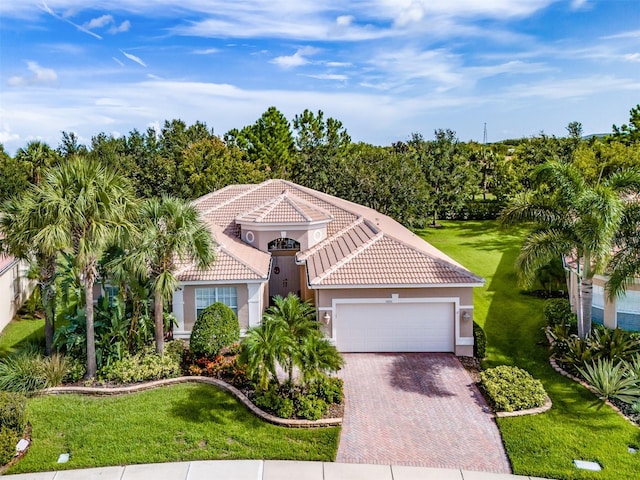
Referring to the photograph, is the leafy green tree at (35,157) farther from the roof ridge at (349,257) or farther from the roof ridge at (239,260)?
the roof ridge at (349,257)

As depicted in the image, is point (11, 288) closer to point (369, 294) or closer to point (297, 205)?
point (297, 205)

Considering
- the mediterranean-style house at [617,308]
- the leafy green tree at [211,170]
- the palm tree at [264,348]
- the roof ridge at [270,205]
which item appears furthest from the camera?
the leafy green tree at [211,170]

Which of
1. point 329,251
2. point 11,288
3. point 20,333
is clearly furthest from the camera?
point 11,288

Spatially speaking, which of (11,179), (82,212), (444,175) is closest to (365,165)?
(444,175)

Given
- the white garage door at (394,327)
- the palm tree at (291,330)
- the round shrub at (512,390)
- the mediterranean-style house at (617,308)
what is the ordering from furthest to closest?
the white garage door at (394,327) < the mediterranean-style house at (617,308) < the round shrub at (512,390) < the palm tree at (291,330)

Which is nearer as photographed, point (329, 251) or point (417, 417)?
point (417, 417)

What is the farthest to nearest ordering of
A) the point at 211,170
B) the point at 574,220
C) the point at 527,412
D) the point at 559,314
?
the point at 211,170
the point at 559,314
the point at 574,220
the point at 527,412

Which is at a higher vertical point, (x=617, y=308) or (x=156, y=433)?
(x=617, y=308)

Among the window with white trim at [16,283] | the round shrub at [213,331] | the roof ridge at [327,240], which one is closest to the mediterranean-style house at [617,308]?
the roof ridge at [327,240]

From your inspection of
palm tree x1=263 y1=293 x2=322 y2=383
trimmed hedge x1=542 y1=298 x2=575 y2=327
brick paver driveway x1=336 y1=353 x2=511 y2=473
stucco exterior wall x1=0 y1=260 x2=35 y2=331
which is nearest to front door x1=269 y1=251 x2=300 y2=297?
brick paver driveway x1=336 y1=353 x2=511 y2=473
